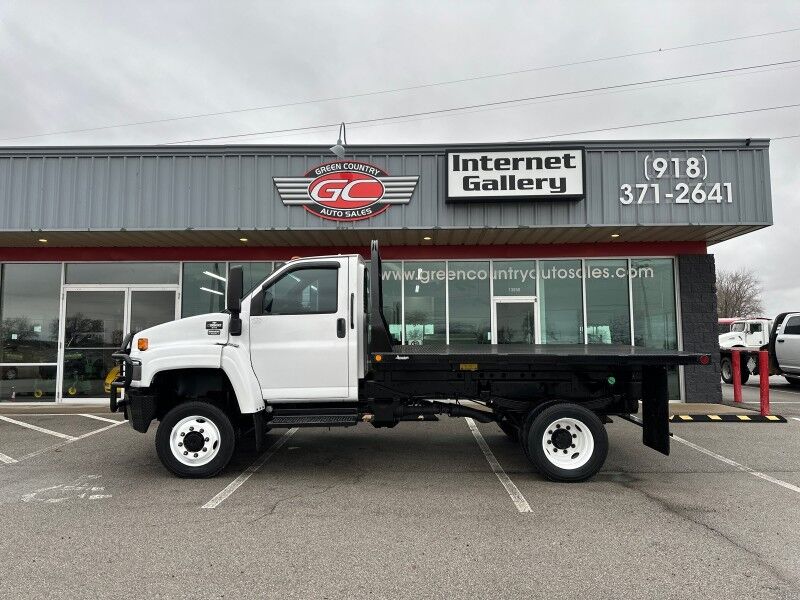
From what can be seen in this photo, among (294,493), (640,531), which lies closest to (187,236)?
(294,493)

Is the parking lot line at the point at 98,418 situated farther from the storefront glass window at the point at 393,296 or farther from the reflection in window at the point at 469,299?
the reflection in window at the point at 469,299

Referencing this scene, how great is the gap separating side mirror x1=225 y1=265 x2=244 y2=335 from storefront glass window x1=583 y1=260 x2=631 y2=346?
8.26 m

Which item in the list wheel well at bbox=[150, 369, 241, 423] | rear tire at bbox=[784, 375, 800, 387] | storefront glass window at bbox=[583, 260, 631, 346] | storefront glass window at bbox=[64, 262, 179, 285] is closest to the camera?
wheel well at bbox=[150, 369, 241, 423]

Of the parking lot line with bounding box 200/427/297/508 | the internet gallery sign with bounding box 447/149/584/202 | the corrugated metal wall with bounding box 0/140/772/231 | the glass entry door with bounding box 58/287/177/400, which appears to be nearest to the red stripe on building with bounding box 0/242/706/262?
the glass entry door with bounding box 58/287/177/400

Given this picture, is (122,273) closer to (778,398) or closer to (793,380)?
(778,398)

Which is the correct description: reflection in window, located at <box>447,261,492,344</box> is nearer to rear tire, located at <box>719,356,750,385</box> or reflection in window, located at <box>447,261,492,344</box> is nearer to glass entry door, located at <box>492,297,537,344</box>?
glass entry door, located at <box>492,297,537,344</box>

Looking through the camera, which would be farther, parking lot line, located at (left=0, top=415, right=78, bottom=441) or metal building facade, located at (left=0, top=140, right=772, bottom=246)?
metal building facade, located at (left=0, top=140, right=772, bottom=246)

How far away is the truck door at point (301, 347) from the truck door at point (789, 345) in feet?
48.7

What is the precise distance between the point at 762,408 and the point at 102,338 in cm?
1386

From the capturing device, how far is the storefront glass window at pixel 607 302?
11.5 metres

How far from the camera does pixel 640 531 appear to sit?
14.0ft

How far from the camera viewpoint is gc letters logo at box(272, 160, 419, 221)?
32.9 feet

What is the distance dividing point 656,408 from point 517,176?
5.52 meters

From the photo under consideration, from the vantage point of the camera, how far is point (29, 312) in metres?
11.8
